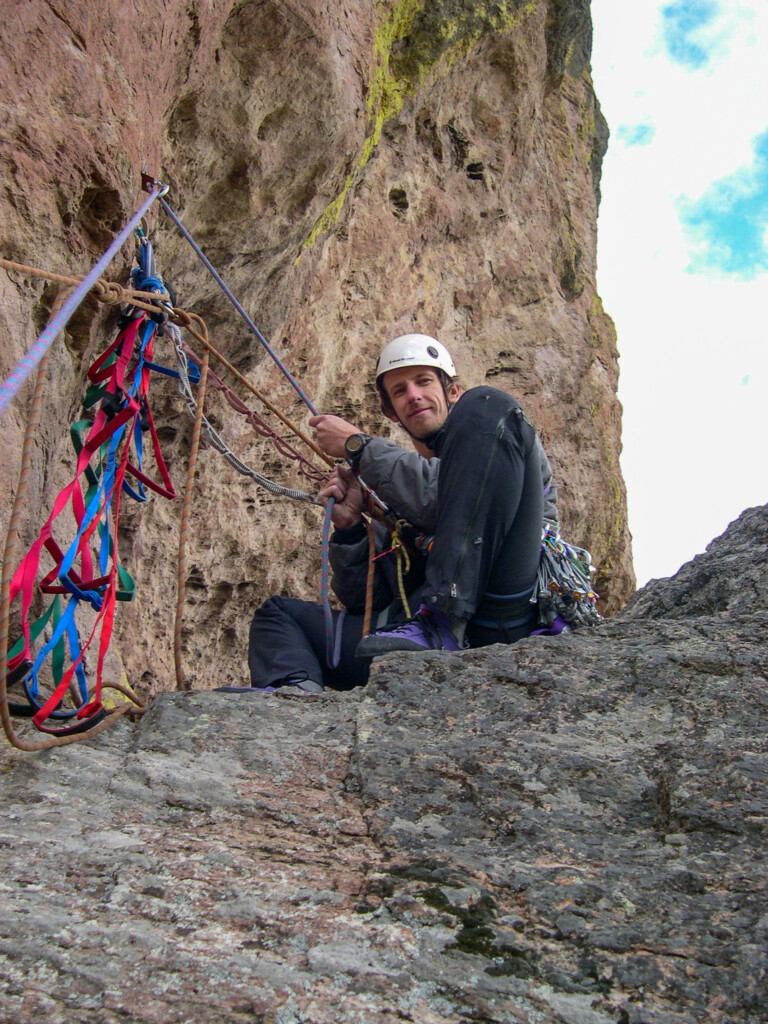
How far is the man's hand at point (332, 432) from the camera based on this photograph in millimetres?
3750

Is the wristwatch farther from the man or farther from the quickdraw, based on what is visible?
the quickdraw

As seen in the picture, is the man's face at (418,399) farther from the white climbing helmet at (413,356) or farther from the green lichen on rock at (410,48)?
the green lichen on rock at (410,48)

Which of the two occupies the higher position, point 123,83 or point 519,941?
point 123,83

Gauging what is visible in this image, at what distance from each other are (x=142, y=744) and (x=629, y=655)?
4.08 ft

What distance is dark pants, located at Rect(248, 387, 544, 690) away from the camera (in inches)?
111

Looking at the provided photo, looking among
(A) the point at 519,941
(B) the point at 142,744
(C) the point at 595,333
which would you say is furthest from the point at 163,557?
(C) the point at 595,333

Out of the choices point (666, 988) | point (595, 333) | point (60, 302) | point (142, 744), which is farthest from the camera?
point (595, 333)

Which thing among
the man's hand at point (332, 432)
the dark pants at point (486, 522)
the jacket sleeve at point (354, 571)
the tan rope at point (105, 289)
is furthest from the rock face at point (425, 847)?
the man's hand at point (332, 432)

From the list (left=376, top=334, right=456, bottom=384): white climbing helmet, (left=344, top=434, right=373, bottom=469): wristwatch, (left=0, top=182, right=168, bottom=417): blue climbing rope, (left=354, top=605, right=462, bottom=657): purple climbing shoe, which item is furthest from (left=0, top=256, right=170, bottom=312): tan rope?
(left=376, top=334, right=456, bottom=384): white climbing helmet

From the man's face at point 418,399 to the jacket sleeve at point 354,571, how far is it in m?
0.50

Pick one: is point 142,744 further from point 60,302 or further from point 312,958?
point 60,302

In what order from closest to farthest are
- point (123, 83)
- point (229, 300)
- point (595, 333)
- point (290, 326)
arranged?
1. point (123, 83)
2. point (229, 300)
3. point (290, 326)
4. point (595, 333)

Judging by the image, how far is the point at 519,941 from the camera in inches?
56.0

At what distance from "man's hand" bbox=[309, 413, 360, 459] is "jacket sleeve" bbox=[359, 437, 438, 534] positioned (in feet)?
0.97
